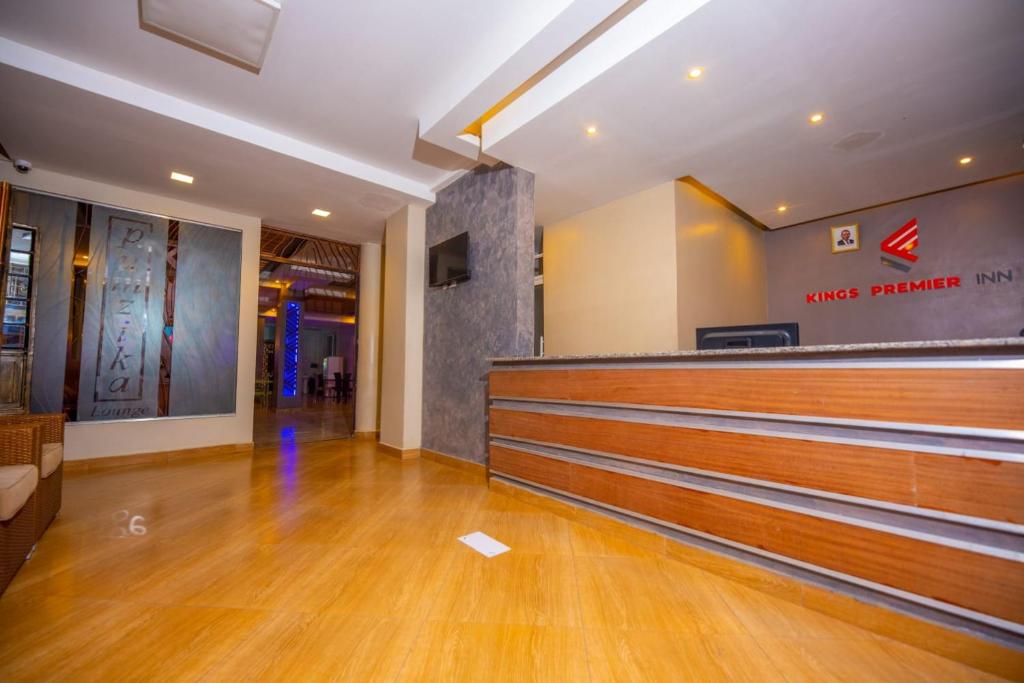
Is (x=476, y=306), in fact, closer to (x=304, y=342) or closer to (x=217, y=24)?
(x=217, y=24)

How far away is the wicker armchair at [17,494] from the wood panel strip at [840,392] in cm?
301

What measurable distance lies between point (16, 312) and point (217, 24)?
3.81 meters

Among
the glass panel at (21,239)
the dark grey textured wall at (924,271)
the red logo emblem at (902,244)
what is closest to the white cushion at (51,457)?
the glass panel at (21,239)

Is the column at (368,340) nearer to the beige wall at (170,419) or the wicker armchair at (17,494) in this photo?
the beige wall at (170,419)

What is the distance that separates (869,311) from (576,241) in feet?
12.8

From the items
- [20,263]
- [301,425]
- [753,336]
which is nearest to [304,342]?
[301,425]

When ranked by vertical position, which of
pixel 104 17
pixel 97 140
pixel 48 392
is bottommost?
pixel 48 392

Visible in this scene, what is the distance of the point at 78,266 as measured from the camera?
439 centimetres

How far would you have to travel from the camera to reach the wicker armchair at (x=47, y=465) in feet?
8.04

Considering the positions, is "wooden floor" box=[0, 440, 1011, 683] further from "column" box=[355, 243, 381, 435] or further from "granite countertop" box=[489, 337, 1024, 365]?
"column" box=[355, 243, 381, 435]

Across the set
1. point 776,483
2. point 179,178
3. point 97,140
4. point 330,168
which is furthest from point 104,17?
point 776,483

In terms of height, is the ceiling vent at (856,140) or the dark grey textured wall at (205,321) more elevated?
the ceiling vent at (856,140)

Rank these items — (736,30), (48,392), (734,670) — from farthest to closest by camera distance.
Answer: (48,392)
(736,30)
(734,670)

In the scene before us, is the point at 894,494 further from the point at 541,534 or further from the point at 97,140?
the point at 97,140
